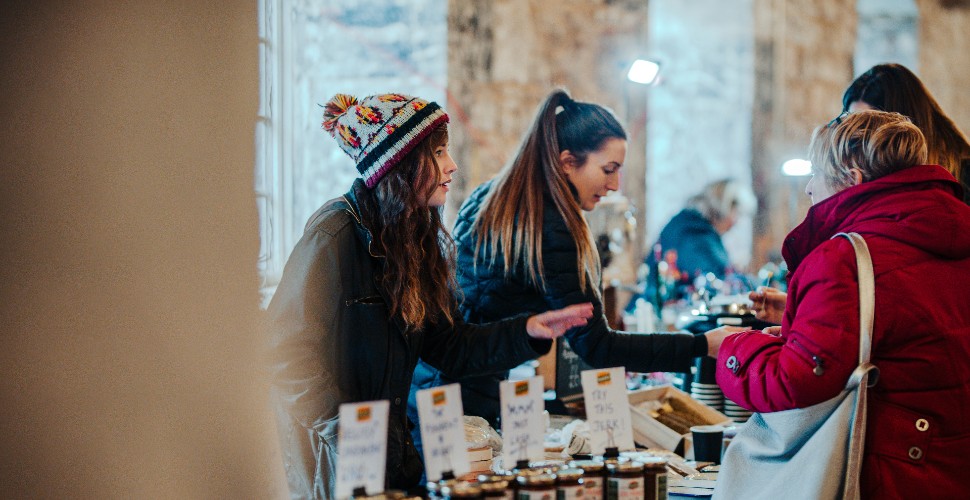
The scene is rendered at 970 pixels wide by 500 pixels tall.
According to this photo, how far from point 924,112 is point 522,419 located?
2007 mm

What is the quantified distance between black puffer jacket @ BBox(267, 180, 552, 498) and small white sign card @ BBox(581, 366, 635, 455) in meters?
0.54

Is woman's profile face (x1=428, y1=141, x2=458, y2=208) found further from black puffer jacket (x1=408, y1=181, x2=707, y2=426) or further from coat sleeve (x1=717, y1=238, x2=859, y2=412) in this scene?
coat sleeve (x1=717, y1=238, x2=859, y2=412)

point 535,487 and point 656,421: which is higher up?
point 535,487

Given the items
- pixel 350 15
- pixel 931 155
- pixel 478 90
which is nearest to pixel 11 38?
pixel 931 155

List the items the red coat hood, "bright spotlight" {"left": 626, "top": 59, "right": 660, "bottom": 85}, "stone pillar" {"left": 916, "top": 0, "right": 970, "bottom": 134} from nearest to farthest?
the red coat hood → "bright spotlight" {"left": 626, "top": 59, "right": 660, "bottom": 85} → "stone pillar" {"left": 916, "top": 0, "right": 970, "bottom": 134}

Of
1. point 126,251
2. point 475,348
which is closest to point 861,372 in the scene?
point 475,348

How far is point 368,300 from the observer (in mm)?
2199

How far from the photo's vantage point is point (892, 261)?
1927 millimetres

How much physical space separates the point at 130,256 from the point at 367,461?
632mm

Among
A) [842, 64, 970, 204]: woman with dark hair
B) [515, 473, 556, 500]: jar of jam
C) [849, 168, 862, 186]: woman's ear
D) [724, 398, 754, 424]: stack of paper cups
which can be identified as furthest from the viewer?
[724, 398, 754, 424]: stack of paper cups

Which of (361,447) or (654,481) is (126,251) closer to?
(361,447)

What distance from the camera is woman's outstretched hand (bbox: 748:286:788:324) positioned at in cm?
278

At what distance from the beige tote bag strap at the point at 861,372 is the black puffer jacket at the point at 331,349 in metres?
0.99

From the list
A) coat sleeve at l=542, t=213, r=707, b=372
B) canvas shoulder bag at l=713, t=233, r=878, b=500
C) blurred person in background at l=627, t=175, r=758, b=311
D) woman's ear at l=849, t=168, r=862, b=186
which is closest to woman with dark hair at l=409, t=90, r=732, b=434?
coat sleeve at l=542, t=213, r=707, b=372
